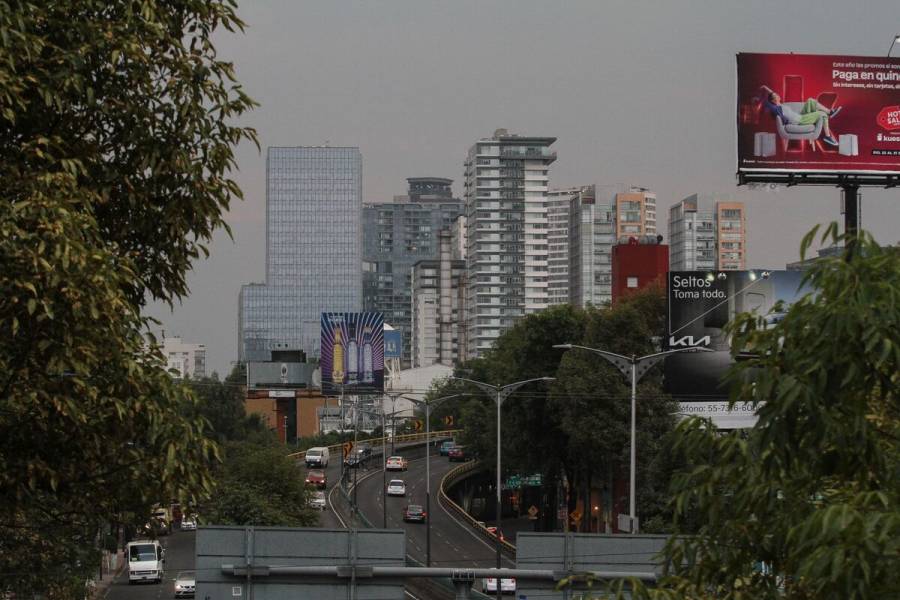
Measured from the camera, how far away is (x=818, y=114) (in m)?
62.6

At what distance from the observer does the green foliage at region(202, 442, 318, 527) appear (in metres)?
73.3

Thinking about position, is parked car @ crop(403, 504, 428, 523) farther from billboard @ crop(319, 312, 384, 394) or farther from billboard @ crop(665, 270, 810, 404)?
billboard @ crop(665, 270, 810, 404)

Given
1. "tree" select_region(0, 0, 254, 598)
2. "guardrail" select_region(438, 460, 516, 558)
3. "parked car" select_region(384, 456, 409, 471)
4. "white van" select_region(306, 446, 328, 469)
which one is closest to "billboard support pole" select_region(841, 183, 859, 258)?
"guardrail" select_region(438, 460, 516, 558)

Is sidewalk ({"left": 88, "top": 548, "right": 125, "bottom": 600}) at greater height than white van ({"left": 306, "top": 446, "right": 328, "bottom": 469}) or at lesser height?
lesser

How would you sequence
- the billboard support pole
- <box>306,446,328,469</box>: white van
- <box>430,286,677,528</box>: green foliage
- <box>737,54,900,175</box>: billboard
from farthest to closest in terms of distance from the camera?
<box>306,446,328,469</box>: white van → <box>430,286,677,528</box>: green foliage → the billboard support pole → <box>737,54,900,175</box>: billboard

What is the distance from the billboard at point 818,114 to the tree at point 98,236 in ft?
160

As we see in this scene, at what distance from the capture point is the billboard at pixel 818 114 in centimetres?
6138

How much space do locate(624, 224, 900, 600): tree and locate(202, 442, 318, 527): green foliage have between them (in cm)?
6167

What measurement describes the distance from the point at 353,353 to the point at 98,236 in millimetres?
117511

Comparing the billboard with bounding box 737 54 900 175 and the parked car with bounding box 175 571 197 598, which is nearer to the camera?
the billboard with bounding box 737 54 900 175

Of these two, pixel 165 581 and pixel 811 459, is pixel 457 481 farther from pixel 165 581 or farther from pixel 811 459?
pixel 811 459

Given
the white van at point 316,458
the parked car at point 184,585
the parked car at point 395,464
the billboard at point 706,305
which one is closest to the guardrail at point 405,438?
the parked car at point 395,464

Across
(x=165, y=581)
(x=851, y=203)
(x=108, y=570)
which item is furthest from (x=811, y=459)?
(x=108, y=570)

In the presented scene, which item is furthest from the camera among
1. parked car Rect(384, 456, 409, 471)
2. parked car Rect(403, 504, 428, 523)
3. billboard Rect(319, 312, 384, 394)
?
parked car Rect(384, 456, 409, 471)
